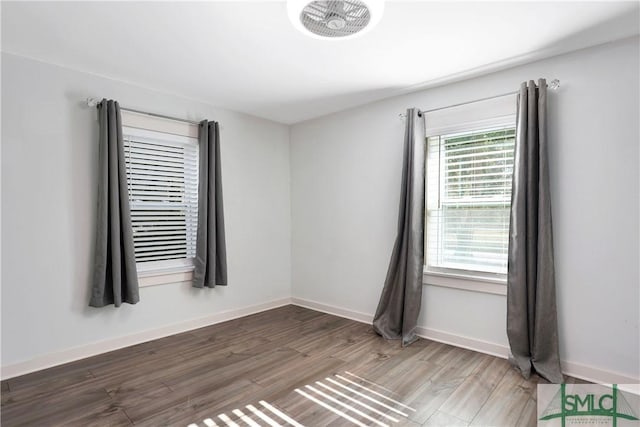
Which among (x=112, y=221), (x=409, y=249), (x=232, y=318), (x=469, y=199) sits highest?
(x=469, y=199)

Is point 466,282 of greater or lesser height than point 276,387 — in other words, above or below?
above

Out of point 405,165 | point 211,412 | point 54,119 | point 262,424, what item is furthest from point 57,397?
point 405,165

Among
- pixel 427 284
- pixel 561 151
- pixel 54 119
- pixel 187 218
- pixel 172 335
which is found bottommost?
pixel 172 335

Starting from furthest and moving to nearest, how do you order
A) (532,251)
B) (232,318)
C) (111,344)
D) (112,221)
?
(232,318) < (111,344) < (112,221) < (532,251)

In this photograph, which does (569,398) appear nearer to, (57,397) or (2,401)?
(57,397)

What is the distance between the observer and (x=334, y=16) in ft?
6.12

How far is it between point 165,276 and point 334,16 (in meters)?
2.80

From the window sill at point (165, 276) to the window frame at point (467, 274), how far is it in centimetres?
242

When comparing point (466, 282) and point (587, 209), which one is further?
Result: point (466, 282)

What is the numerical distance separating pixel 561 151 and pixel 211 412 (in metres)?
3.06

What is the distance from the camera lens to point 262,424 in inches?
76.6

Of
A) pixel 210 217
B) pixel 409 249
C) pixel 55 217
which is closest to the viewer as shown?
pixel 55 217

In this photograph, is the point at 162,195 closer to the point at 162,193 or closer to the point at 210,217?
the point at 162,193

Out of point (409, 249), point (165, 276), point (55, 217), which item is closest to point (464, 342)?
point (409, 249)
